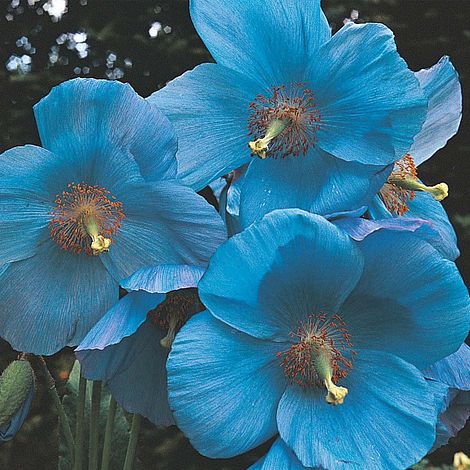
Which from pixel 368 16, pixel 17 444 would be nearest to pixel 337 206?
pixel 17 444

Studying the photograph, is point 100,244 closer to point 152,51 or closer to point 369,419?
point 369,419

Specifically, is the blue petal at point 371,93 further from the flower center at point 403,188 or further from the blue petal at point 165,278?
the blue petal at point 165,278

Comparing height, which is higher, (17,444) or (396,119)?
(396,119)

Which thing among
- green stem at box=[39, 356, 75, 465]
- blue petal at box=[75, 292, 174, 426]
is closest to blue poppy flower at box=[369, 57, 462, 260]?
blue petal at box=[75, 292, 174, 426]

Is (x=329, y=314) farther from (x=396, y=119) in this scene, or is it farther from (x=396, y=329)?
(x=396, y=119)

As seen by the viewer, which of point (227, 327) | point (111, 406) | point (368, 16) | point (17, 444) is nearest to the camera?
point (227, 327)

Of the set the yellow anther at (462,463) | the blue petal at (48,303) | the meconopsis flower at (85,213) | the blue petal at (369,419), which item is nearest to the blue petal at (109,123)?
the meconopsis flower at (85,213)

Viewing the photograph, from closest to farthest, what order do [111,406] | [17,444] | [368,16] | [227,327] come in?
[227,327], [111,406], [17,444], [368,16]

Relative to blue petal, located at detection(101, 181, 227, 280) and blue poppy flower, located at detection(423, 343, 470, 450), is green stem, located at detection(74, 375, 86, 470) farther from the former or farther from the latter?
blue poppy flower, located at detection(423, 343, 470, 450)
